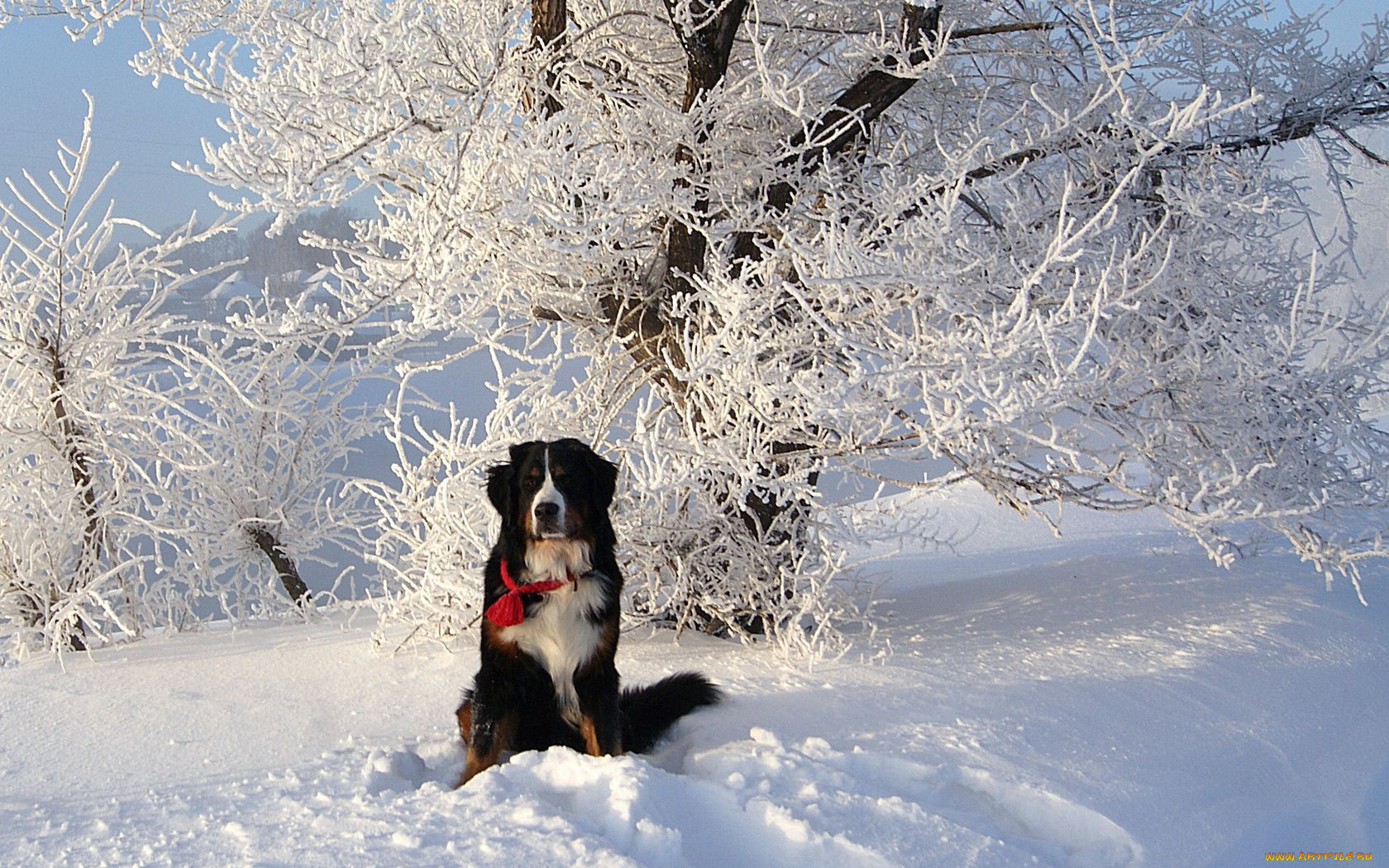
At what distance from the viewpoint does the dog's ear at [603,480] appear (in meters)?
3.25

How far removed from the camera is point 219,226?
456 cm

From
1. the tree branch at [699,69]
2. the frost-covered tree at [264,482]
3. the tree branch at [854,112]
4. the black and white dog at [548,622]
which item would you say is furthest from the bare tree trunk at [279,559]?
the tree branch at [854,112]

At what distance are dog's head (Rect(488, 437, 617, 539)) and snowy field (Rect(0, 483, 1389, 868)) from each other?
0.67 m

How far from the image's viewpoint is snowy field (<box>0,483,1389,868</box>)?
251 centimetres

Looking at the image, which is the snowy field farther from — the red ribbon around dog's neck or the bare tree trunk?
the bare tree trunk

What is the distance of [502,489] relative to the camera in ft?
10.7

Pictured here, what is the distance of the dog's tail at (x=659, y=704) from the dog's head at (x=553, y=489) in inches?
26.5

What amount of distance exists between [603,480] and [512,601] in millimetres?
476

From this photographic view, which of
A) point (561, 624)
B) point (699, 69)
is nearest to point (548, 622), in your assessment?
point (561, 624)

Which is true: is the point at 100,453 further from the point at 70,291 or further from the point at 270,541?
the point at 270,541

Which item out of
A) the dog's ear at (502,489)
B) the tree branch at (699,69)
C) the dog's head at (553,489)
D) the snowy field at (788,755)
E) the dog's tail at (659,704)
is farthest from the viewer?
the tree branch at (699,69)

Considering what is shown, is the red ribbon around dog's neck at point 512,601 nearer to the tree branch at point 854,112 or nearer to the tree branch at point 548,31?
the tree branch at point 854,112

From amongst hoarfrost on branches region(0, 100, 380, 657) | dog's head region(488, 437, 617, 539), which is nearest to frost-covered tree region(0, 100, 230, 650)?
hoarfrost on branches region(0, 100, 380, 657)

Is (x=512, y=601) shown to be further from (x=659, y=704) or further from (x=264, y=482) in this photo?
(x=264, y=482)
